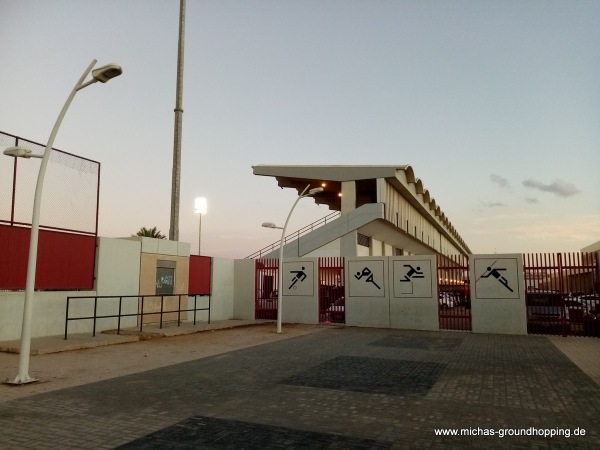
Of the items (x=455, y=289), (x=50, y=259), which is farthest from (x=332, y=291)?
(x=50, y=259)

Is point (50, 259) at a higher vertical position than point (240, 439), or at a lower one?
higher

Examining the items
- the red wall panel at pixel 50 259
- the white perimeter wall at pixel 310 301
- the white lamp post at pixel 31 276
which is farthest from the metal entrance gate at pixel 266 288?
the white lamp post at pixel 31 276

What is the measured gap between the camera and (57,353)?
1133 centimetres

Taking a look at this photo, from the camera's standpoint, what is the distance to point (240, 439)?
5164 millimetres

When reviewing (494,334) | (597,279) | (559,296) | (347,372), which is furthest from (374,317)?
(347,372)

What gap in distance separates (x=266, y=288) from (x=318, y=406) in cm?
1488

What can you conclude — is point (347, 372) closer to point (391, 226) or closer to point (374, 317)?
point (374, 317)

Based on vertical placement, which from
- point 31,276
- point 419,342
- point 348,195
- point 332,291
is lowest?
point 419,342

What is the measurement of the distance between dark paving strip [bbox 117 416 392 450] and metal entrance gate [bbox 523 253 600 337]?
1347 cm

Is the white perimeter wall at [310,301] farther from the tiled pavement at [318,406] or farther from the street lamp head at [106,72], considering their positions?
the street lamp head at [106,72]

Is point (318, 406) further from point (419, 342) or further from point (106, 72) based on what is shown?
point (419, 342)

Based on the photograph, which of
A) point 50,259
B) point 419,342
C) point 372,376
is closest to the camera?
point 372,376

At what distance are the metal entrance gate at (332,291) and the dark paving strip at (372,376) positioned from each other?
8515 mm

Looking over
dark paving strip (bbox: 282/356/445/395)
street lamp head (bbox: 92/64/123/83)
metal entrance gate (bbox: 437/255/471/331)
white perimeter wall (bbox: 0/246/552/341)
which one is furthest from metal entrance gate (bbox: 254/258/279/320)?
street lamp head (bbox: 92/64/123/83)
